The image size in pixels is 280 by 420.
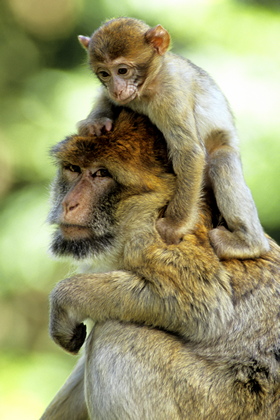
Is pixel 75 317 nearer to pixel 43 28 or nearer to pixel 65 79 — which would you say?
pixel 65 79

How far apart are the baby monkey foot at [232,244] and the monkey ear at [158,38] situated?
1800 millimetres

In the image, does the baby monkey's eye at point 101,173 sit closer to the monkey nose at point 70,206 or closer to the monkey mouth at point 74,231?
the monkey nose at point 70,206

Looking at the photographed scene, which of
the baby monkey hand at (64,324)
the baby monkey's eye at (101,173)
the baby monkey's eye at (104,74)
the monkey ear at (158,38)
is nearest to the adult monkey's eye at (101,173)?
the baby monkey's eye at (101,173)

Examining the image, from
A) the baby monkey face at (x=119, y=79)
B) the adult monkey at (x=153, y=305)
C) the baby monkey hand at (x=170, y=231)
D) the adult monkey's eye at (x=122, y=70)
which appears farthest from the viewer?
the adult monkey's eye at (x=122, y=70)

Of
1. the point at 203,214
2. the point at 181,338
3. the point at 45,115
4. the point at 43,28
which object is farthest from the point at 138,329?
the point at 43,28

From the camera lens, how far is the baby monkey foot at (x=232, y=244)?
6.61 m

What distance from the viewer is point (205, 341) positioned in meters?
6.43

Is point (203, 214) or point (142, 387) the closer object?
point (142, 387)

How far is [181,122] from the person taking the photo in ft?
21.8

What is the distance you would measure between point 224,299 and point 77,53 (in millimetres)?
9702

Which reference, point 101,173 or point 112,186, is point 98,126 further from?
point 112,186

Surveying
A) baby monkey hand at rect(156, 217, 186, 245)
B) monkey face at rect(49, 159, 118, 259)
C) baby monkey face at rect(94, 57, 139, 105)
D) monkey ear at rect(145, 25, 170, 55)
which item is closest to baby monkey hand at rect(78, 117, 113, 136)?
baby monkey face at rect(94, 57, 139, 105)

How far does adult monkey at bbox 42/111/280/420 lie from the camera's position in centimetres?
633

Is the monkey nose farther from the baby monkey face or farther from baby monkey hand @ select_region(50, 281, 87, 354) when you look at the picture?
the baby monkey face
